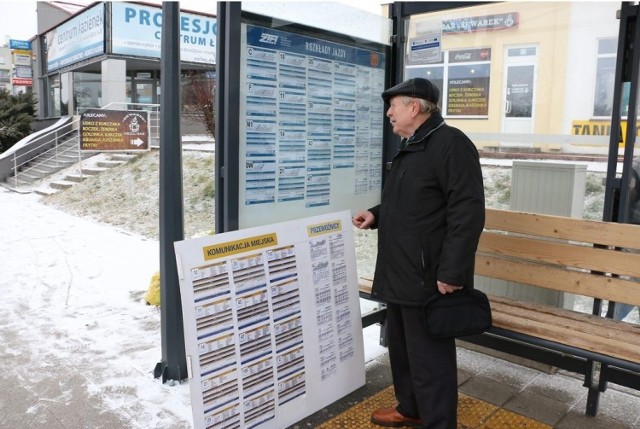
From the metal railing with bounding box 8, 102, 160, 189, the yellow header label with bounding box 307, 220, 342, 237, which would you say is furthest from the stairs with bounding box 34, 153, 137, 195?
the yellow header label with bounding box 307, 220, 342, 237

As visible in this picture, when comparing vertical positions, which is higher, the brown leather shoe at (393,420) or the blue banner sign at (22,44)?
the blue banner sign at (22,44)

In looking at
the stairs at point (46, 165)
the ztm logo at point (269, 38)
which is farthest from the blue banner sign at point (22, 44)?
the ztm logo at point (269, 38)

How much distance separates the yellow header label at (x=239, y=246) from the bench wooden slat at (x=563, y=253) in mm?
1475

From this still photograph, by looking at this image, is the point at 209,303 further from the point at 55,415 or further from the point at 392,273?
the point at 55,415

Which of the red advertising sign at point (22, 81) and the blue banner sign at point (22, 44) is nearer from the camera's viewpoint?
the blue banner sign at point (22, 44)

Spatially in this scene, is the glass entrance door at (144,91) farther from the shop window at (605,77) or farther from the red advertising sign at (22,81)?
the shop window at (605,77)

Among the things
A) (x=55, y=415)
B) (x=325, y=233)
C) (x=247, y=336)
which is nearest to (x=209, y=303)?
(x=247, y=336)

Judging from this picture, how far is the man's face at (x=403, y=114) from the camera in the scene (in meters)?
2.64

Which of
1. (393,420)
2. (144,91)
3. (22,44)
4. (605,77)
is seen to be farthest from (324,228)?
(22,44)

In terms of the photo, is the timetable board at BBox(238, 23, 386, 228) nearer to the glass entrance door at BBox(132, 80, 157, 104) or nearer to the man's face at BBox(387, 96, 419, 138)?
the man's face at BBox(387, 96, 419, 138)

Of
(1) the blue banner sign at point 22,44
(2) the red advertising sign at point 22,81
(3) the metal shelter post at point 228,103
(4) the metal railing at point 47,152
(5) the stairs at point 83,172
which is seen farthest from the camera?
(2) the red advertising sign at point 22,81

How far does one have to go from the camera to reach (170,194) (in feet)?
11.2

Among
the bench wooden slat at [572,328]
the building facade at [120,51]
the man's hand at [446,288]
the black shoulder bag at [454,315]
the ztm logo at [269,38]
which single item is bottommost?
the bench wooden slat at [572,328]

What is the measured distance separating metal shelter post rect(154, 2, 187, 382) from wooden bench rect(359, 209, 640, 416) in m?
1.21
